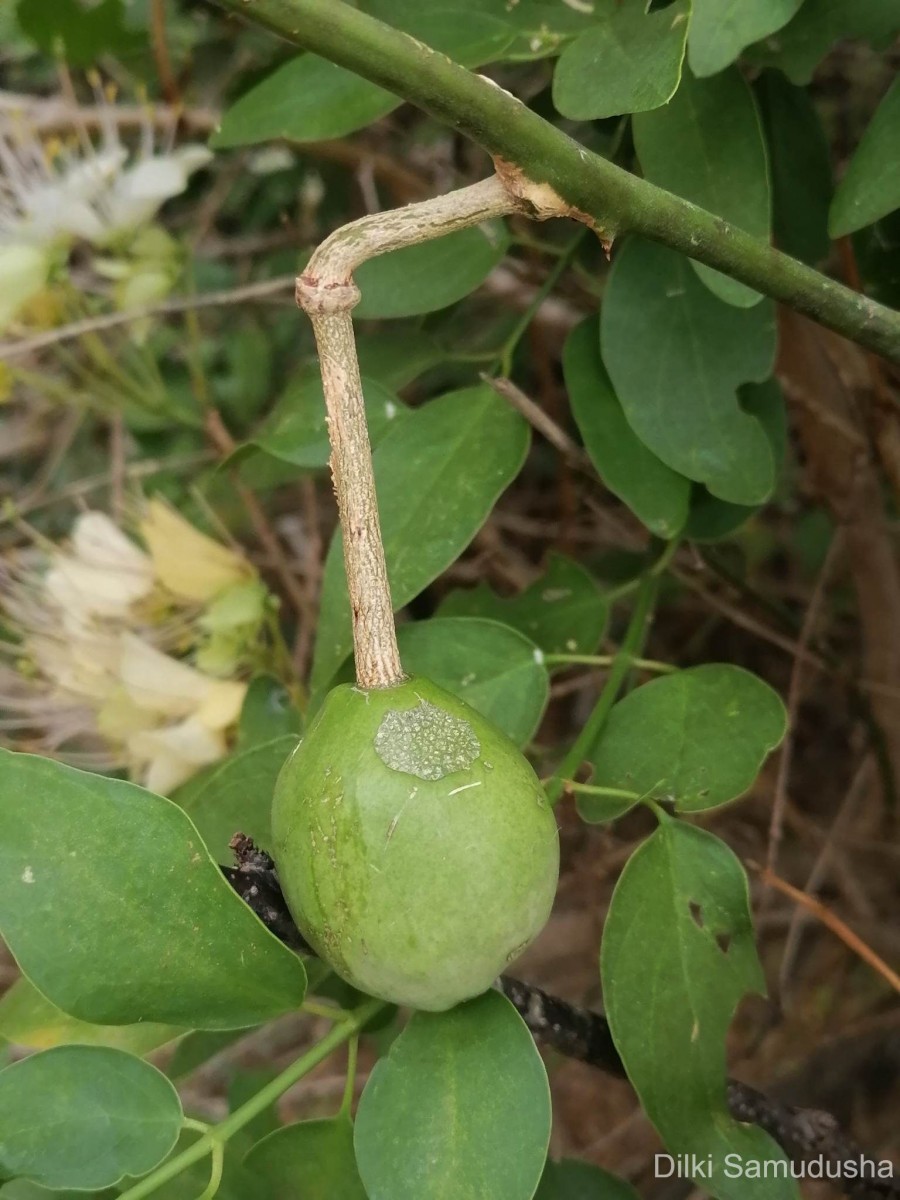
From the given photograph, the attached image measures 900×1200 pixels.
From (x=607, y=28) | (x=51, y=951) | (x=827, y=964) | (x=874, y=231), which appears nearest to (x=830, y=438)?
(x=874, y=231)

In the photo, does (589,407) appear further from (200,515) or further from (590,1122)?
(590,1122)

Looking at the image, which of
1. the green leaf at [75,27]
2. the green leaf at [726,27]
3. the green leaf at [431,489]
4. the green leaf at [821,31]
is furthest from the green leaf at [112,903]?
the green leaf at [75,27]

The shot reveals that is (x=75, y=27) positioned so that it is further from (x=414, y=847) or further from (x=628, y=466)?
(x=414, y=847)

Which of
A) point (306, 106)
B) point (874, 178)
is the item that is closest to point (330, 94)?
point (306, 106)

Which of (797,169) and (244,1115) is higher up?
(797,169)

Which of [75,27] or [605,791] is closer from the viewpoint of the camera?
[605,791]

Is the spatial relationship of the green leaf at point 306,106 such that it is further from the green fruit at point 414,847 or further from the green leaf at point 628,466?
the green fruit at point 414,847

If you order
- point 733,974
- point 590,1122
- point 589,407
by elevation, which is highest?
point 589,407

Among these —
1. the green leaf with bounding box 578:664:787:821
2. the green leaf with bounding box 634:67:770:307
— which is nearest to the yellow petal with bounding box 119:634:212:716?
the green leaf with bounding box 578:664:787:821
